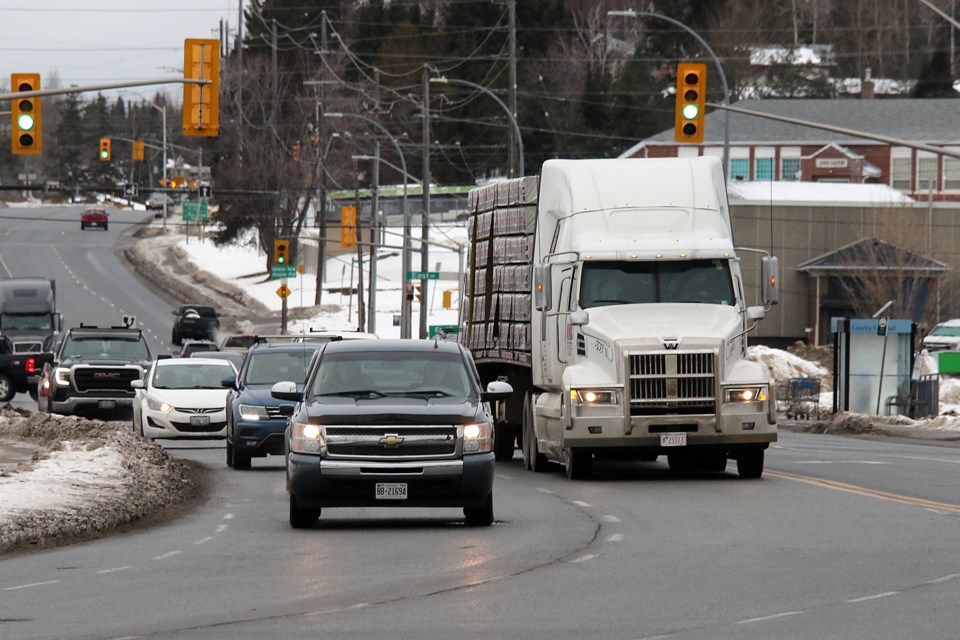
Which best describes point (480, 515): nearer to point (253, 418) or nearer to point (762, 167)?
point (253, 418)

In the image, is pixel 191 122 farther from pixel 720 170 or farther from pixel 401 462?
pixel 401 462

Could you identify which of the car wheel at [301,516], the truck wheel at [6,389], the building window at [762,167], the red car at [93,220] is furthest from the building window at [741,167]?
the car wheel at [301,516]

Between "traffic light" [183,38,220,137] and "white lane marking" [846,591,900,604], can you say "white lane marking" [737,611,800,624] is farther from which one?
"traffic light" [183,38,220,137]

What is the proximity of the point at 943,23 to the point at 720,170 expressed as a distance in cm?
12378

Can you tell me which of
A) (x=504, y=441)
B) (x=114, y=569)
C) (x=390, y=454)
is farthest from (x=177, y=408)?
(x=114, y=569)

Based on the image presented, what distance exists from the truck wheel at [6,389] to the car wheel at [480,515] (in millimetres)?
34509

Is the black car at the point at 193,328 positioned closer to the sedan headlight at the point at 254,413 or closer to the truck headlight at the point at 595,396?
the sedan headlight at the point at 254,413

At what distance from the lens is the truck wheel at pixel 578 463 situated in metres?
23.8

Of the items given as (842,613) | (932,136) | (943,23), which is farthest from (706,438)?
(943,23)

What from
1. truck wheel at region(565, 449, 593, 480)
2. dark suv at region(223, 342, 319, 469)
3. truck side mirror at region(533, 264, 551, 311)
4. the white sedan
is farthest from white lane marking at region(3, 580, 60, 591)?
the white sedan

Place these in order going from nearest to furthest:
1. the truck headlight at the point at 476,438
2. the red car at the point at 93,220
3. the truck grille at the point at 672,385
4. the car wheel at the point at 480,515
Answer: the truck headlight at the point at 476,438, the car wheel at the point at 480,515, the truck grille at the point at 672,385, the red car at the point at 93,220

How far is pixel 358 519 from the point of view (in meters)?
18.5

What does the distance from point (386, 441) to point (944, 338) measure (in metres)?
50.0

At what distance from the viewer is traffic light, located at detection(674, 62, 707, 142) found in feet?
109
